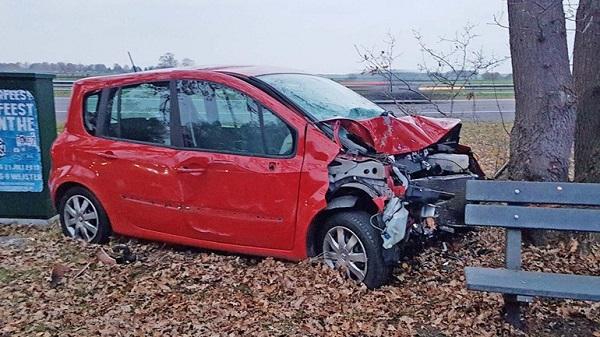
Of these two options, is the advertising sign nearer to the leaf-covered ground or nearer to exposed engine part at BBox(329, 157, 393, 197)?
the leaf-covered ground

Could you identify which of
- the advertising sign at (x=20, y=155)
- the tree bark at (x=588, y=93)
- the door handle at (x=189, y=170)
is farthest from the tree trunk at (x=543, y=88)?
the advertising sign at (x=20, y=155)

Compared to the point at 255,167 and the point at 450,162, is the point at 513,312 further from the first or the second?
the point at 255,167

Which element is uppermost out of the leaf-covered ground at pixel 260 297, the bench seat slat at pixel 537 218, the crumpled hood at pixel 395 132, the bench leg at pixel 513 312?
the crumpled hood at pixel 395 132

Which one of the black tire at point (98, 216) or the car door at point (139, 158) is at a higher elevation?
the car door at point (139, 158)

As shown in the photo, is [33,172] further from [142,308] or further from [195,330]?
[195,330]

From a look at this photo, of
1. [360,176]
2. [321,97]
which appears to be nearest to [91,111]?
[321,97]

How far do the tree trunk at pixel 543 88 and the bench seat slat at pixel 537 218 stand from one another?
1255 millimetres

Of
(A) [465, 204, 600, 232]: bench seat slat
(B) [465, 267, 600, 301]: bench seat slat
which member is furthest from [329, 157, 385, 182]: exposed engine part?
(B) [465, 267, 600, 301]: bench seat slat

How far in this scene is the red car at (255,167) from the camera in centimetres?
516

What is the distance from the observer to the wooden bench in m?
4.23

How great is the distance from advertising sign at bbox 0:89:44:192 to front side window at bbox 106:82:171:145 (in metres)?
1.71

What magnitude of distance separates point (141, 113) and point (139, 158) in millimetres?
446

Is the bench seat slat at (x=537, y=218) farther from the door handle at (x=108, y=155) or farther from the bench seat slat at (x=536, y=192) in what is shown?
the door handle at (x=108, y=155)

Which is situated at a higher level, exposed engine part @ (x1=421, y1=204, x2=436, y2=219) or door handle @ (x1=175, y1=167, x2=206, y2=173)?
door handle @ (x1=175, y1=167, x2=206, y2=173)
